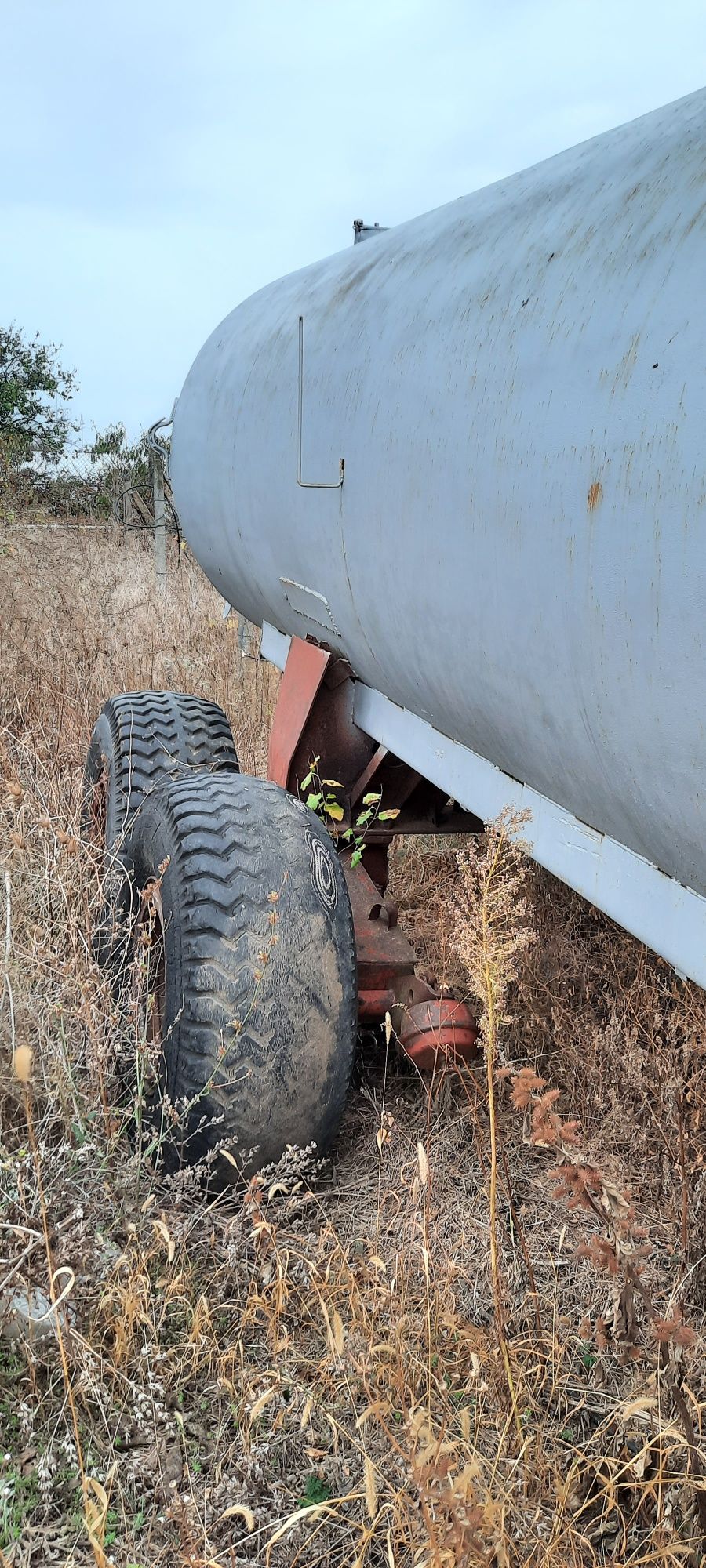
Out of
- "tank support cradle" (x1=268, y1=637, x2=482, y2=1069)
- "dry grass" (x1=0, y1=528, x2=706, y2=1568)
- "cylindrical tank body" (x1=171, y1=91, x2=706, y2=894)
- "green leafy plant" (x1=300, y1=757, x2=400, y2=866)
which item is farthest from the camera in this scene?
"green leafy plant" (x1=300, y1=757, x2=400, y2=866)

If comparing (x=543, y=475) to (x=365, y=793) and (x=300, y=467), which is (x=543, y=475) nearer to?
(x=300, y=467)

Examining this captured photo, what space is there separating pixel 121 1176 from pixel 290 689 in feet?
5.08

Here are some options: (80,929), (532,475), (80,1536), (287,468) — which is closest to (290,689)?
(287,468)

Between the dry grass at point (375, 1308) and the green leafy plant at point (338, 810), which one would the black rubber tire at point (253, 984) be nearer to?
the dry grass at point (375, 1308)

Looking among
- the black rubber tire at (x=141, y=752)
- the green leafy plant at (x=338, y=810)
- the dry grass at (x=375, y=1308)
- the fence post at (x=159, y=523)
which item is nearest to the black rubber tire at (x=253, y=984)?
the dry grass at (x=375, y=1308)

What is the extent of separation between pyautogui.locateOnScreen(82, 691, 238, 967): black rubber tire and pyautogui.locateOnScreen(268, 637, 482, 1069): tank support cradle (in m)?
0.19

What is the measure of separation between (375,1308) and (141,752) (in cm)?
185

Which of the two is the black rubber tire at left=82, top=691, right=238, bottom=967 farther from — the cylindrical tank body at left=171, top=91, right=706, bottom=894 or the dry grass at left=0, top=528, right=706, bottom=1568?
the cylindrical tank body at left=171, top=91, right=706, bottom=894

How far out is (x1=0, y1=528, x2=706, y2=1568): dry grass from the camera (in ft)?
4.75

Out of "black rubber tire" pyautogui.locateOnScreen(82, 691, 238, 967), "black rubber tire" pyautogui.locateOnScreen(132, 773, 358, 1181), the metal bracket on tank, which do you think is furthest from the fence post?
"black rubber tire" pyautogui.locateOnScreen(132, 773, 358, 1181)

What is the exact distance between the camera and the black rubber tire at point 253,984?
7.02 feet

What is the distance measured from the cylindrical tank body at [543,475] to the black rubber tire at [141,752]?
67cm

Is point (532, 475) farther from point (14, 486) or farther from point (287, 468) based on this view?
point (14, 486)

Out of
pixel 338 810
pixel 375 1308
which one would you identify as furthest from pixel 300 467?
pixel 375 1308
